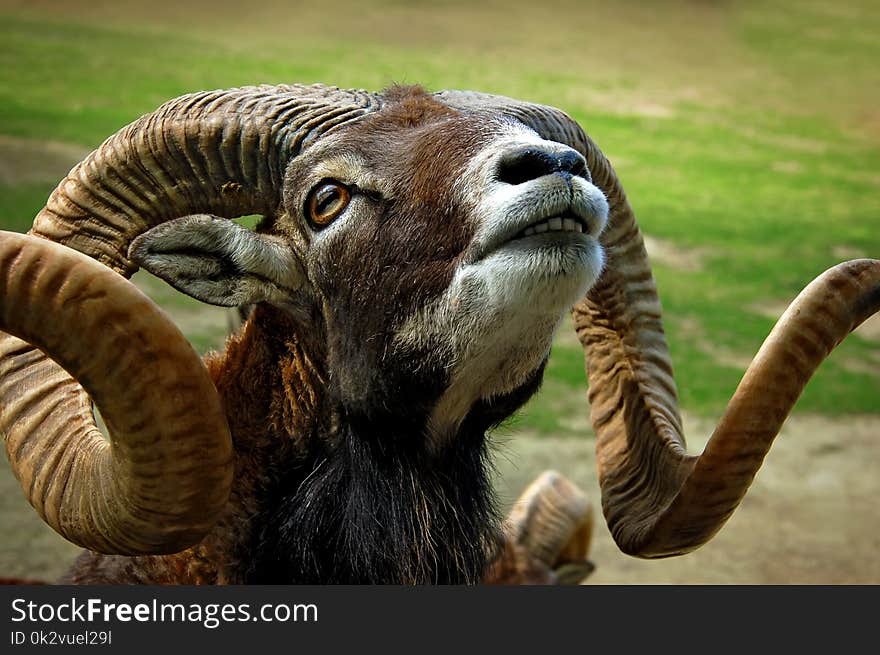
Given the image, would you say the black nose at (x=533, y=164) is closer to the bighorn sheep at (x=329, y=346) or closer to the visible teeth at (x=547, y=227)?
the bighorn sheep at (x=329, y=346)

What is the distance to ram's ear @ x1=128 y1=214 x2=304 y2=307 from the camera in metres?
3.12

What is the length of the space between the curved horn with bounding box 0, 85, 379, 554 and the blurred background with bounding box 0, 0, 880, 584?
120 centimetres

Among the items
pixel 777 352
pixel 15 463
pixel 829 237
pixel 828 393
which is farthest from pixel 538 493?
pixel 829 237

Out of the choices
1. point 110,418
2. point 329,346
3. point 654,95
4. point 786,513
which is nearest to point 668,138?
point 654,95

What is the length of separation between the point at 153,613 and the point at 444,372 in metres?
1.13

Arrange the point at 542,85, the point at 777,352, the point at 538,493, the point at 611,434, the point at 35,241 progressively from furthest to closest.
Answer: the point at 542,85, the point at 538,493, the point at 611,434, the point at 777,352, the point at 35,241

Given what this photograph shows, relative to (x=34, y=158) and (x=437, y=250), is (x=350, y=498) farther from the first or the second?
(x=34, y=158)

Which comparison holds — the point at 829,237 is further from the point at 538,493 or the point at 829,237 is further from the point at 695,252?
the point at 538,493

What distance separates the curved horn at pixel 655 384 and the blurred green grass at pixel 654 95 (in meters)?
4.64

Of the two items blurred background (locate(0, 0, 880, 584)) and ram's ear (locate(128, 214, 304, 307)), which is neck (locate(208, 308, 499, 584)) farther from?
blurred background (locate(0, 0, 880, 584))

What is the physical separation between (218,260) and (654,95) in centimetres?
1457

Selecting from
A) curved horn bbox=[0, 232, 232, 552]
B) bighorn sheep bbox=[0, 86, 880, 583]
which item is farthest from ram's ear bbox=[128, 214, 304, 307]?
curved horn bbox=[0, 232, 232, 552]

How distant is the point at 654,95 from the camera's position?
55.4 ft

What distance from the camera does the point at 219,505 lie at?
299 centimetres
